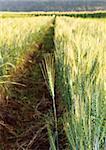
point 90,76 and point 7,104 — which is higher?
point 90,76

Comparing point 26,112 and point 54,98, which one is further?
point 54,98

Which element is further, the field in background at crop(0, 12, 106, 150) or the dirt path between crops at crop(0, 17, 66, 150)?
the dirt path between crops at crop(0, 17, 66, 150)

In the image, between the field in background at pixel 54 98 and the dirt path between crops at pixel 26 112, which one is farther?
the dirt path between crops at pixel 26 112

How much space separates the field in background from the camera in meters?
1.66

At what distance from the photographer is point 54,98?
3.05 meters

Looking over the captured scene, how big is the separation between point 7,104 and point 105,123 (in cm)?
137

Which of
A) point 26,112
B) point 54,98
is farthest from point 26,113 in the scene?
point 54,98

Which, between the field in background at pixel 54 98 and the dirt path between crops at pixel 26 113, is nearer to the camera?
the field in background at pixel 54 98

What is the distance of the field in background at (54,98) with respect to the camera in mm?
1656

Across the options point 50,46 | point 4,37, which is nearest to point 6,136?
point 4,37

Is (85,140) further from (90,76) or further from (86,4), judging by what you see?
(86,4)

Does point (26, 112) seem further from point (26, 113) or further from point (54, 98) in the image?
point (54, 98)

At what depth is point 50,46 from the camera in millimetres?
5262

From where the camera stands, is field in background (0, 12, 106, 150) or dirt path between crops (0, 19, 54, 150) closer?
field in background (0, 12, 106, 150)
